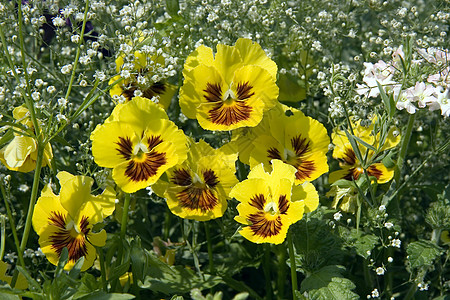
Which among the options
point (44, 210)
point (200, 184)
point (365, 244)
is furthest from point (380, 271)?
point (44, 210)

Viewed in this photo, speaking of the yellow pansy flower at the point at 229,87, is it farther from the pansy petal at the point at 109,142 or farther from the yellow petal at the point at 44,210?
the yellow petal at the point at 44,210

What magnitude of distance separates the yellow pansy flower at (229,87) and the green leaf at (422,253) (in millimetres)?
554

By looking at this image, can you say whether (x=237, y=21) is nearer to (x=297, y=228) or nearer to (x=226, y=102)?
(x=226, y=102)

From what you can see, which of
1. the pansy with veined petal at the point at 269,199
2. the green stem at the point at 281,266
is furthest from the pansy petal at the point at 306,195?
the green stem at the point at 281,266

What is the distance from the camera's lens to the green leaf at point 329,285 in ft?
5.27

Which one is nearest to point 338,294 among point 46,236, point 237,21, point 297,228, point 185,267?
point 297,228

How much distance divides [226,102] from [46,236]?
0.59 metres

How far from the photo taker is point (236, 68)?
1757 mm

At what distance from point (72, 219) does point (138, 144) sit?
25 centimetres

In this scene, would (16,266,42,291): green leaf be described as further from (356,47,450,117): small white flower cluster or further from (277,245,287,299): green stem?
(356,47,450,117): small white flower cluster

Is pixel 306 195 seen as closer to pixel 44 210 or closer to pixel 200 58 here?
pixel 200 58

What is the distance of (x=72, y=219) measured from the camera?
5.33 feet

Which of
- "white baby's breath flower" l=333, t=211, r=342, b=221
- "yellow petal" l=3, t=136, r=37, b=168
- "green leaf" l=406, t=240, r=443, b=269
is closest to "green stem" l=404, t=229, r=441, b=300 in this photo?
"green leaf" l=406, t=240, r=443, b=269

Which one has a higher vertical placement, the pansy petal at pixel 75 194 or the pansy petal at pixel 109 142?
the pansy petal at pixel 109 142
